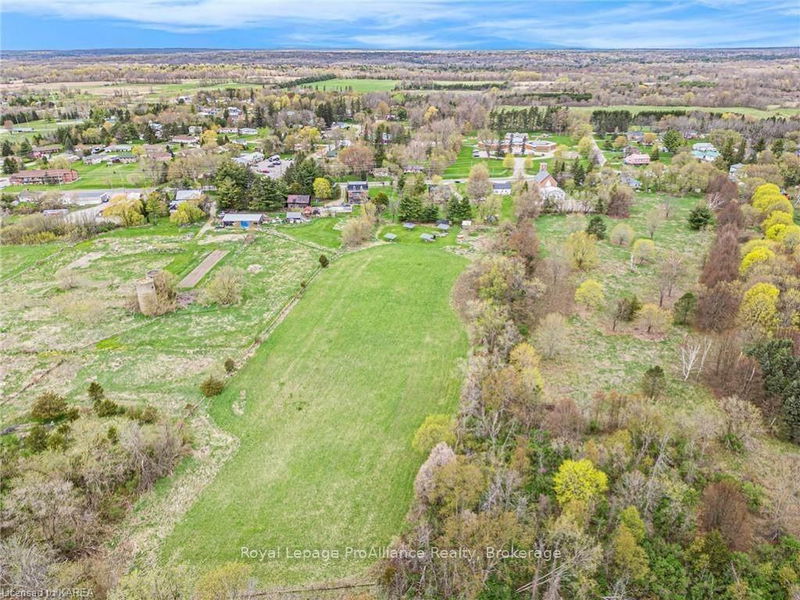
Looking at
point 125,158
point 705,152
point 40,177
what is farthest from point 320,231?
point 705,152

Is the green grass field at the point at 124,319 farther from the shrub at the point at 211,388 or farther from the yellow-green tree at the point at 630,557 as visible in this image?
the yellow-green tree at the point at 630,557

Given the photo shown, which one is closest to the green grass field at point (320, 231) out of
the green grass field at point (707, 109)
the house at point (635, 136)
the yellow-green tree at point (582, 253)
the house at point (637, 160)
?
the yellow-green tree at point (582, 253)

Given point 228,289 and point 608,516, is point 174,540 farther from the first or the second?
point 228,289

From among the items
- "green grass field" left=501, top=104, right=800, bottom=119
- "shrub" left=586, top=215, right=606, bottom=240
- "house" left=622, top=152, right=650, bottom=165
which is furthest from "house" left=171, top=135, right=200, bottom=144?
"house" left=622, top=152, right=650, bottom=165

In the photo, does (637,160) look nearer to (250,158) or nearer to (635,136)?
(635,136)

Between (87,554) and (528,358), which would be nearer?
(87,554)

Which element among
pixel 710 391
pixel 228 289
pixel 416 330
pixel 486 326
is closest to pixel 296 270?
pixel 228 289

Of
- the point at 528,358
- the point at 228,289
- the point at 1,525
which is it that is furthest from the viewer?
the point at 228,289
